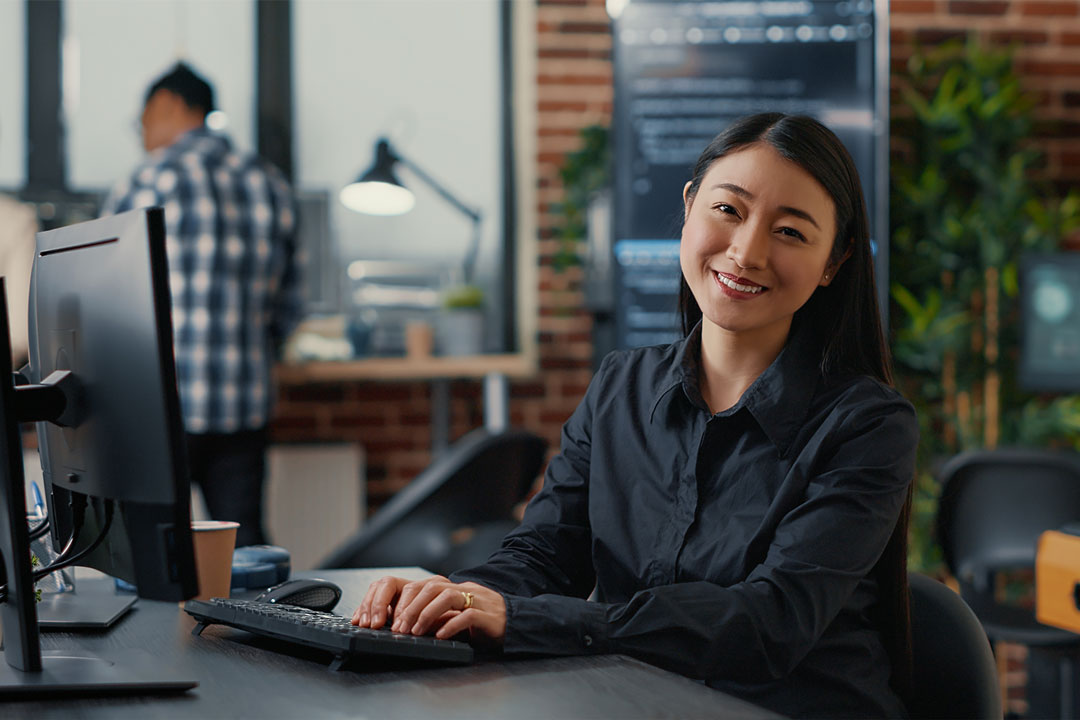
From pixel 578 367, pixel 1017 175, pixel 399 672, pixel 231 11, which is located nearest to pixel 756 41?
pixel 1017 175

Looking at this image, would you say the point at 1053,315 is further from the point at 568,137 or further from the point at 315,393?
the point at 315,393

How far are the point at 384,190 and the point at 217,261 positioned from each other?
2.33ft

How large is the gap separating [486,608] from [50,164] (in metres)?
3.08

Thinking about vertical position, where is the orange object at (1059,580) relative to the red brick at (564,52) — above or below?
below

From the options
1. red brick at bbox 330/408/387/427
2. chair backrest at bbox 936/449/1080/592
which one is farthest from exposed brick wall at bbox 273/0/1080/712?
chair backrest at bbox 936/449/1080/592

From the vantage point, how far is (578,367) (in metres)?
3.78

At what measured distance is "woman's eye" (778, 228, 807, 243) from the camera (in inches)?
53.0

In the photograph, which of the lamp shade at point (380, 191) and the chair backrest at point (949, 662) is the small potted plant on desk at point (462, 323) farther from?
the chair backrest at point (949, 662)

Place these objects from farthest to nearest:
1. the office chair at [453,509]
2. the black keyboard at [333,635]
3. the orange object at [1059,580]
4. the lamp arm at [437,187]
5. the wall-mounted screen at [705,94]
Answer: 1. the lamp arm at [437,187]
2. the wall-mounted screen at [705,94]
3. the office chair at [453,509]
4. the orange object at [1059,580]
5. the black keyboard at [333,635]

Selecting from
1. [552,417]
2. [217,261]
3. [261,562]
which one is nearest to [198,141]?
[217,261]

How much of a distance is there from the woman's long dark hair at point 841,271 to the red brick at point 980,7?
106 inches

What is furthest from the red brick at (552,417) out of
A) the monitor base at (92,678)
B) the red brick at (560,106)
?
the monitor base at (92,678)

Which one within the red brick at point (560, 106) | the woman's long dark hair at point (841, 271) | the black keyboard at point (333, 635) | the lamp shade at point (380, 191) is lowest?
the black keyboard at point (333, 635)

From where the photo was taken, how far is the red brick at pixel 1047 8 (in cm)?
372
